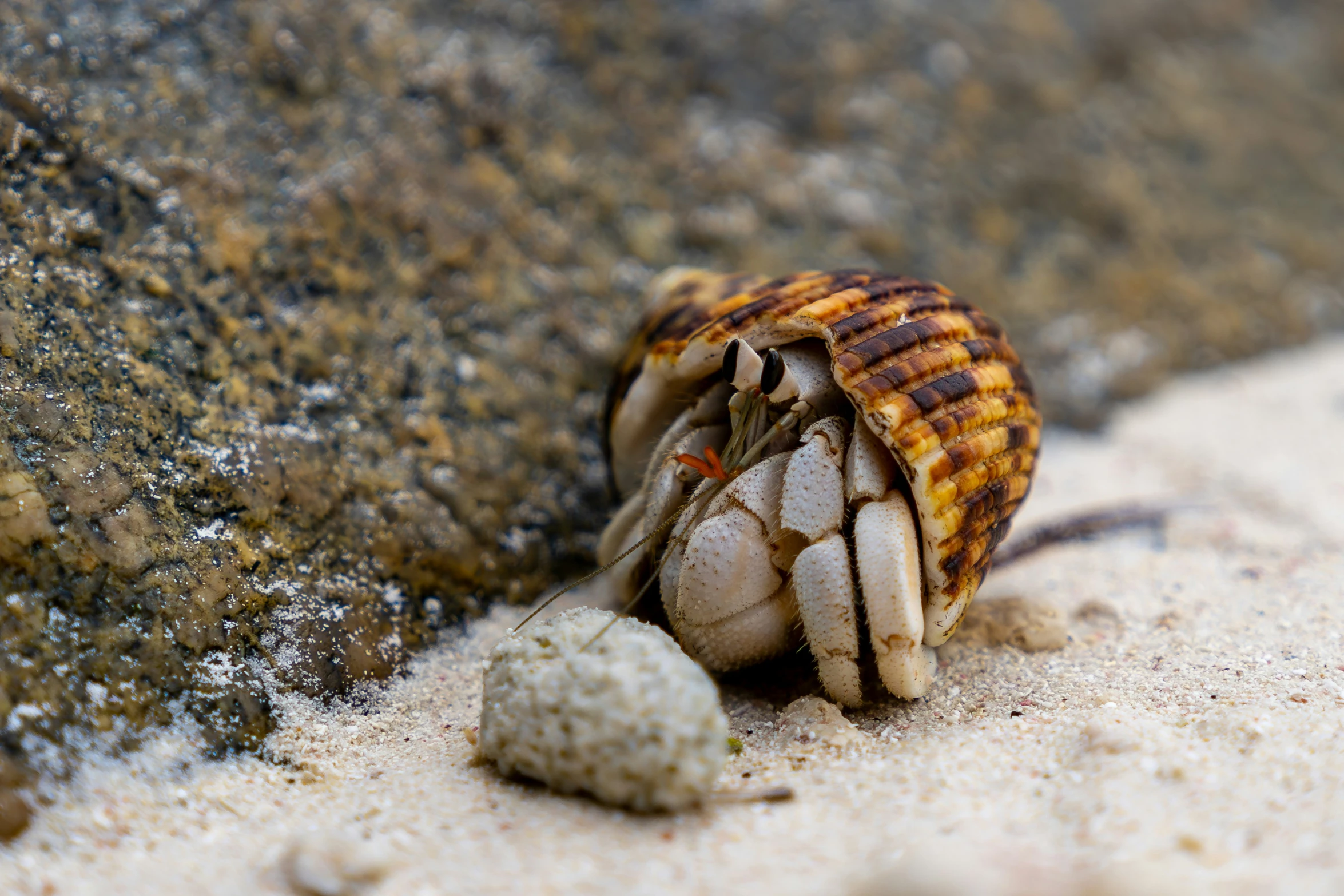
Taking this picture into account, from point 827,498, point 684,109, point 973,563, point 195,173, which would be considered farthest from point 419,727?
point 684,109

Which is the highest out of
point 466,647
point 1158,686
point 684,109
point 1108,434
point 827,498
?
point 684,109

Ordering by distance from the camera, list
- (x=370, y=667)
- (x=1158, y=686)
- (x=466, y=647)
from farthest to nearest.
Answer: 1. (x=466, y=647)
2. (x=370, y=667)
3. (x=1158, y=686)

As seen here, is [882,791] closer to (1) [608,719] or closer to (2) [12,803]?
(1) [608,719]

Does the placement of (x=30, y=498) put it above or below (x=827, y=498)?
above

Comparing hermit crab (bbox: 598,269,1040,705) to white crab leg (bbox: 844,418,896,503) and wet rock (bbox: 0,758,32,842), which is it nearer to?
white crab leg (bbox: 844,418,896,503)

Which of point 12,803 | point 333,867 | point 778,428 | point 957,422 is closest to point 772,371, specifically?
point 778,428

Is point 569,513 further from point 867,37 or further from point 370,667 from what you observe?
point 867,37
